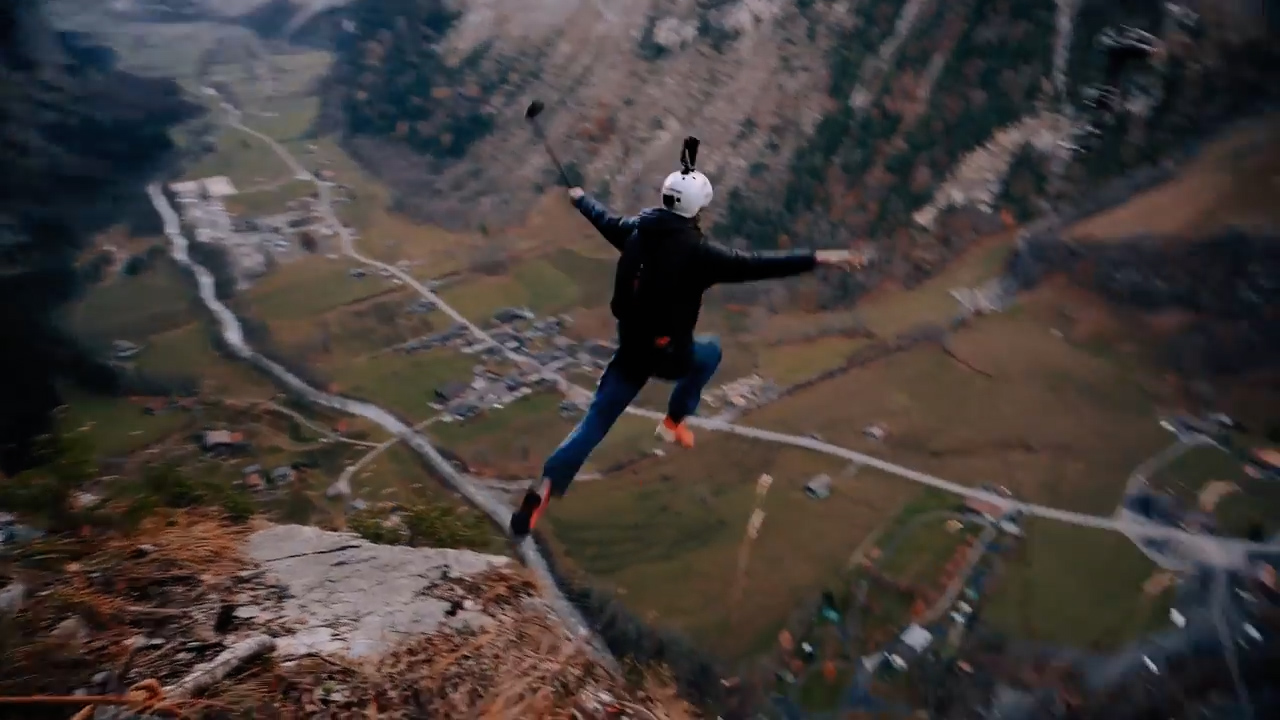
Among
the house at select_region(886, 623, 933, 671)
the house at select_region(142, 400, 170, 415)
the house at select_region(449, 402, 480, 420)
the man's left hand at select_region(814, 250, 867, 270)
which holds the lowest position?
the house at select_region(142, 400, 170, 415)

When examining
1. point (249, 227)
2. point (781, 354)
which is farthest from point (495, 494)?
point (249, 227)

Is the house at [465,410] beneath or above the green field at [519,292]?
beneath

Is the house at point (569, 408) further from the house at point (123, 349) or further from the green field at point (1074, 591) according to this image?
the house at point (123, 349)

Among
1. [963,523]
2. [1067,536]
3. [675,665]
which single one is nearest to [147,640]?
[675,665]

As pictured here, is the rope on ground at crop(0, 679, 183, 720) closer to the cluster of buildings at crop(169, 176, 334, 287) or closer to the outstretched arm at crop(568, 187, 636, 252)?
the outstretched arm at crop(568, 187, 636, 252)

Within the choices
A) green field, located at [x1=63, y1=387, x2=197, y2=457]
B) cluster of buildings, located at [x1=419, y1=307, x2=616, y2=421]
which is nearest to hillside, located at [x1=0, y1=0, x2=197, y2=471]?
green field, located at [x1=63, y1=387, x2=197, y2=457]

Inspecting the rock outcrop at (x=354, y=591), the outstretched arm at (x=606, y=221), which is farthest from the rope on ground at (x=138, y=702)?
the outstretched arm at (x=606, y=221)
